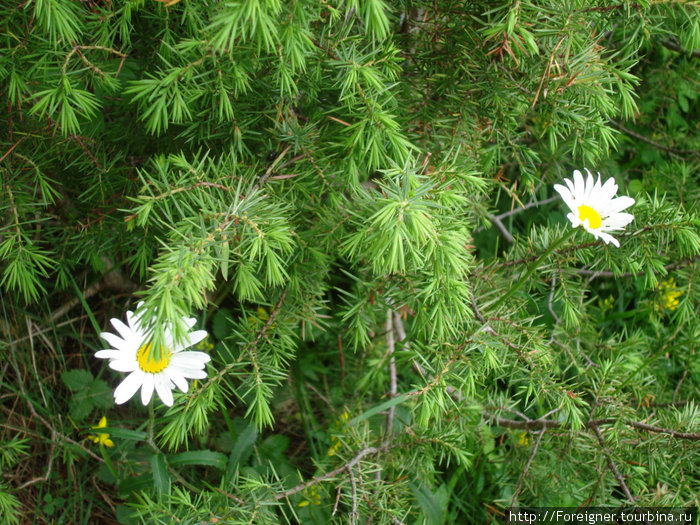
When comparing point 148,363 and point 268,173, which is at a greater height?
point 268,173

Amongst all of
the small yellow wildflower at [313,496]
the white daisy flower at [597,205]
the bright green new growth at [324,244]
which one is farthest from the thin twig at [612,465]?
the small yellow wildflower at [313,496]

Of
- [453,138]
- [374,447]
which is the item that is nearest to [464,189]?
[453,138]

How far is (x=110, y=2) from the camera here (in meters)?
1.17

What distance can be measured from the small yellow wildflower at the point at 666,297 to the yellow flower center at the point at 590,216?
0.72m

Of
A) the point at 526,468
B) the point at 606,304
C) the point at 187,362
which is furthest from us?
the point at 606,304

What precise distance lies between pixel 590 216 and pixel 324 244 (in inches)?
25.3

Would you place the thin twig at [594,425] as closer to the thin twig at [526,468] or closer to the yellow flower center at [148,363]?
the thin twig at [526,468]

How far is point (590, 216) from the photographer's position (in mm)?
1318

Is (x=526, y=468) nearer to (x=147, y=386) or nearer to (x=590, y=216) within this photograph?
(x=590, y=216)

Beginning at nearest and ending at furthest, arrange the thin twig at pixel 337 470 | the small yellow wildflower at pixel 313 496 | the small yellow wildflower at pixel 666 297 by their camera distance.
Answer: the thin twig at pixel 337 470, the small yellow wildflower at pixel 313 496, the small yellow wildflower at pixel 666 297

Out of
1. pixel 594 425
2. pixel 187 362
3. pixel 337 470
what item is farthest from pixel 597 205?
pixel 187 362

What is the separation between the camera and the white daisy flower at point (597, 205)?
128 centimetres

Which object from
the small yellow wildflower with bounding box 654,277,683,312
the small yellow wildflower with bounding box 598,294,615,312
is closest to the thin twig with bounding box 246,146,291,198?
the small yellow wildflower with bounding box 654,277,683,312

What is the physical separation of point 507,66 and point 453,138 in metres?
0.22
